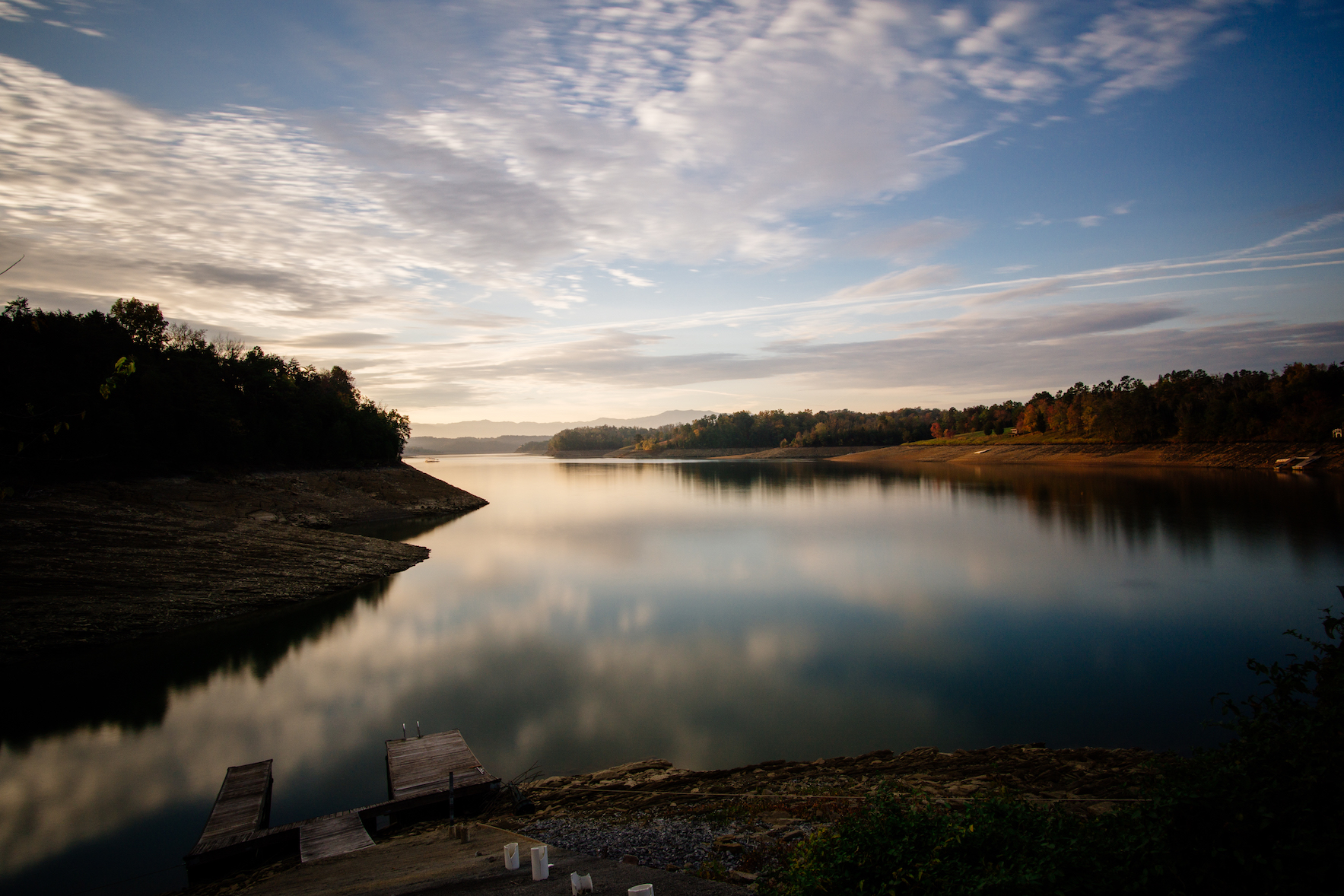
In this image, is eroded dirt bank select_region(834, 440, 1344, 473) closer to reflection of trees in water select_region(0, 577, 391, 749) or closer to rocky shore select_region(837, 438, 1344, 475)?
rocky shore select_region(837, 438, 1344, 475)

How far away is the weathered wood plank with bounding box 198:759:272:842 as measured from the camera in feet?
24.1

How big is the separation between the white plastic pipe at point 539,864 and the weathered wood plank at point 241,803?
174 inches

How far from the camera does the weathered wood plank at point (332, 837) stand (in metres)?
6.86

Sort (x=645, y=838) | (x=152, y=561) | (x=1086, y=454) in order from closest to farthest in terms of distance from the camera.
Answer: (x=645, y=838) → (x=152, y=561) → (x=1086, y=454)

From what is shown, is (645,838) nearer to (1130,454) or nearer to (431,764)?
(431,764)

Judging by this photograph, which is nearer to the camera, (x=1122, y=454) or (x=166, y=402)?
(x=166, y=402)

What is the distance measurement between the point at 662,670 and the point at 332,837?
6.79 m

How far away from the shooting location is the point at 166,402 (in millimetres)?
27906

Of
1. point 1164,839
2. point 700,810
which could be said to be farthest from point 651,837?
point 1164,839

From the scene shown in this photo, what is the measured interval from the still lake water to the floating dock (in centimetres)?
50

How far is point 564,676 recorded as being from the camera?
1270 centimetres

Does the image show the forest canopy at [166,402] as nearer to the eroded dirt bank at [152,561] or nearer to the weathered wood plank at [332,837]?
the eroded dirt bank at [152,561]

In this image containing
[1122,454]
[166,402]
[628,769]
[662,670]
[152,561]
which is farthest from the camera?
[1122,454]

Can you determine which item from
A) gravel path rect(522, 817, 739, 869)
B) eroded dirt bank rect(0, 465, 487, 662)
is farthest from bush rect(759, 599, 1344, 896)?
eroded dirt bank rect(0, 465, 487, 662)
